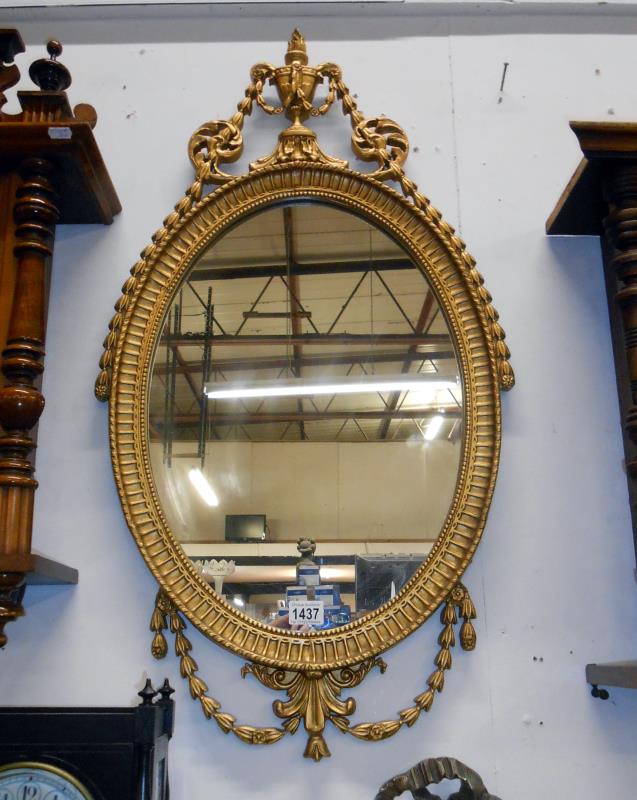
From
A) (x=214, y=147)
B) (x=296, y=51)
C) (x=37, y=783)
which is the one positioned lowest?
(x=37, y=783)

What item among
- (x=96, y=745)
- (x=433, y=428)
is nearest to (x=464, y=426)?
(x=433, y=428)

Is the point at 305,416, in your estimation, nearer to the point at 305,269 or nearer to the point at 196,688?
the point at 305,269

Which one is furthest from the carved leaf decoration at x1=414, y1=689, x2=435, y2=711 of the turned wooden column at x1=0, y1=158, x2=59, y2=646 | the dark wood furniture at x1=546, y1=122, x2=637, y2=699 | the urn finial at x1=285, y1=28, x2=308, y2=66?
the urn finial at x1=285, y1=28, x2=308, y2=66

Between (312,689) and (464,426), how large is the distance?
19.4 inches

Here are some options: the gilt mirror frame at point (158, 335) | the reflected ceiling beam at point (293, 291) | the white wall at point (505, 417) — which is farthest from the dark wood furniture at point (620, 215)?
the reflected ceiling beam at point (293, 291)

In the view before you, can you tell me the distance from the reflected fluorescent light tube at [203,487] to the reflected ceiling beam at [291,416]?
9 centimetres

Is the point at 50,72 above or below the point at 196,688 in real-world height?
above

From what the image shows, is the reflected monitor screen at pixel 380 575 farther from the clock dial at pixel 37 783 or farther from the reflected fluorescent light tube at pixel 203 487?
the clock dial at pixel 37 783

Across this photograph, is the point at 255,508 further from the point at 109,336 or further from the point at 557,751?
the point at 557,751

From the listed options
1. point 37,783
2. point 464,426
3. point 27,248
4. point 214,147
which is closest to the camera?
point 37,783

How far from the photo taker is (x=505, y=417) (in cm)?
141

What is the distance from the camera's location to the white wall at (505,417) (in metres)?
1.28

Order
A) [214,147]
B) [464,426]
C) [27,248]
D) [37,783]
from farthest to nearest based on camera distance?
[214,147]
[464,426]
[27,248]
[37,783]

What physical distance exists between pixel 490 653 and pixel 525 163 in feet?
2.96
